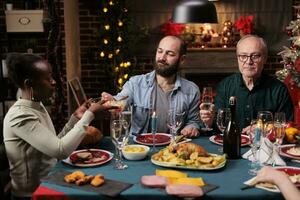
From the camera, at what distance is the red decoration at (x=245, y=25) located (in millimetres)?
5547

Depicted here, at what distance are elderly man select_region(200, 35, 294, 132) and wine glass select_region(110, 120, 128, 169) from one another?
41.6 inches

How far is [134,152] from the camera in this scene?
1.88m

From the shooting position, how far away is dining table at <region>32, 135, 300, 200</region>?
1.53 m

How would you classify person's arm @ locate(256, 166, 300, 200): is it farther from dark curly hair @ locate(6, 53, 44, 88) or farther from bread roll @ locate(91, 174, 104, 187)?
dark curly hair @ locate(6, 53, 44, 88)

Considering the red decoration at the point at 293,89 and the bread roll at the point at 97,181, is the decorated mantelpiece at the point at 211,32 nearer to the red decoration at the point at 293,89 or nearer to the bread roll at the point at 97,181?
the red decoration at the point at 293,89

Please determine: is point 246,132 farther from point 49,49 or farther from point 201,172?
point 49,49

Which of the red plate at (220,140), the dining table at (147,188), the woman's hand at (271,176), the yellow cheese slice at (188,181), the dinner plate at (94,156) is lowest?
the dining table at (147,188)

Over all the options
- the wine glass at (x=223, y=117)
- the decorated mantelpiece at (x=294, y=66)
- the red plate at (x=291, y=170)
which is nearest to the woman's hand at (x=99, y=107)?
the wine glass at (x=223, y=117)

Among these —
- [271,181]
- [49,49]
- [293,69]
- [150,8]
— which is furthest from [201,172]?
[150,8]

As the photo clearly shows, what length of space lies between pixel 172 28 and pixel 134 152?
3931 mm

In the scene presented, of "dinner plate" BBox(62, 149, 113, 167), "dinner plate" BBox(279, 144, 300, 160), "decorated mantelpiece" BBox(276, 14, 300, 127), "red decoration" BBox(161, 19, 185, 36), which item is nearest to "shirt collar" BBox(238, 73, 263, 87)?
"dinner plate" BBox(279, 144, 300, 160)

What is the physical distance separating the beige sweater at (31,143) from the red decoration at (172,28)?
148 inches

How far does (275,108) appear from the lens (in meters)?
2.67

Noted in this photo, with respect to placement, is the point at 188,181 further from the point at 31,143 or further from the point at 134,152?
the point at 31,143
